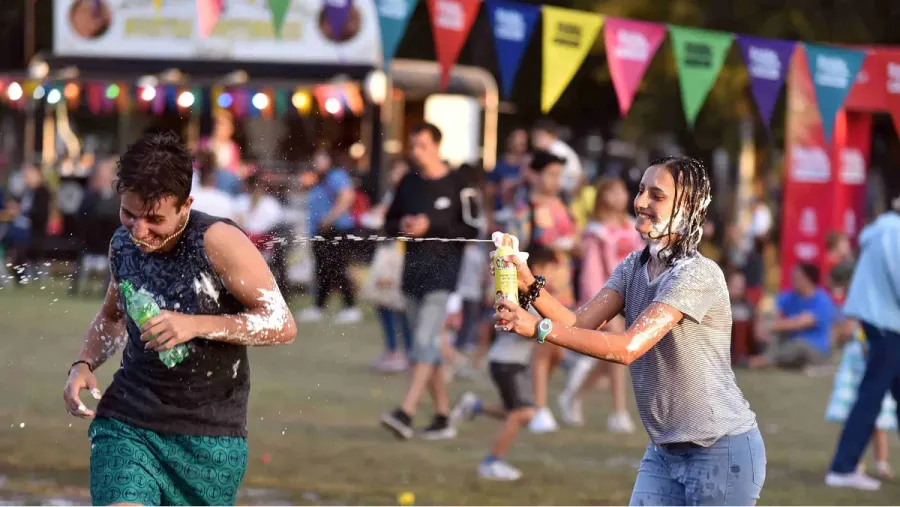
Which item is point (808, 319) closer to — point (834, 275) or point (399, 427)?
point (834, 275)

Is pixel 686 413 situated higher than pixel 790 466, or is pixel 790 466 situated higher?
pixel 686 413

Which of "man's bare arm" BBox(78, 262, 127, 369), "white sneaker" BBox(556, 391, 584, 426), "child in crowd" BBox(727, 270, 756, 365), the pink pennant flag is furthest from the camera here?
the pink pennant flag

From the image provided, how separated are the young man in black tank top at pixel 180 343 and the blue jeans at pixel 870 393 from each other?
15.3 feet

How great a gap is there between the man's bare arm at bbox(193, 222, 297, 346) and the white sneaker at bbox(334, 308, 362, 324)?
11.8m

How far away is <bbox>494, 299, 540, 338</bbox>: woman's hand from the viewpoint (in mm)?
3994

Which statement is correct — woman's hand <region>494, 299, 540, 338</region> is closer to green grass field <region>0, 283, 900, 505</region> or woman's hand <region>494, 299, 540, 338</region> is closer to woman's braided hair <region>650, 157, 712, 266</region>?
A: woman's braided hair <region>650, 157, 712, 266</region>

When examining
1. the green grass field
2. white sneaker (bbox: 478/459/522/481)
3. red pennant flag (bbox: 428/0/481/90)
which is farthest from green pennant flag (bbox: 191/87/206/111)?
white sneaker (bbox: 478/459/522/481)

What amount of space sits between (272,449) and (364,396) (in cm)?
240

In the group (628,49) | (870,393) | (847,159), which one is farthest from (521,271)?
(847,159)

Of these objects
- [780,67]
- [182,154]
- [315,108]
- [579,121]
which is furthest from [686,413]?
[579,121]

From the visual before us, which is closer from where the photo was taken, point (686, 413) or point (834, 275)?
point (686, 413)

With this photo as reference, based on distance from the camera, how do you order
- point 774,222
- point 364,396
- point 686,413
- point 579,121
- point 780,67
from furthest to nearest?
point 579,121, point 774,222, point 364,396, point 780,67, point 686,413

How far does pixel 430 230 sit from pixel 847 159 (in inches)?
344

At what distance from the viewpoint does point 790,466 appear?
8.91 m
